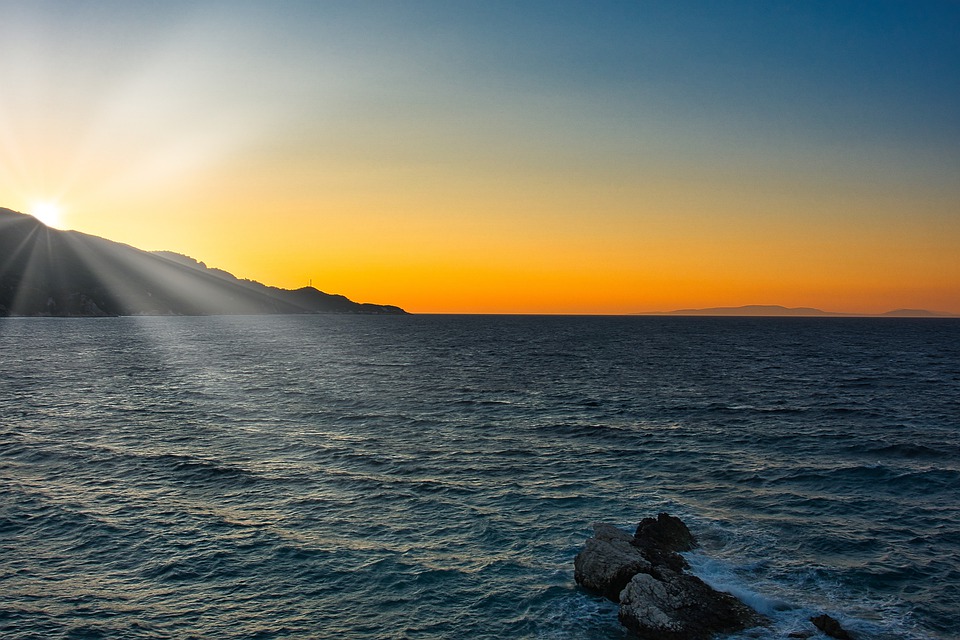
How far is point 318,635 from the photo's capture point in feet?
55.3

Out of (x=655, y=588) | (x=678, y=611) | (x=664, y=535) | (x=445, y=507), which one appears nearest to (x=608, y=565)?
(x=655, y=588)

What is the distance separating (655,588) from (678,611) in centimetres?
94

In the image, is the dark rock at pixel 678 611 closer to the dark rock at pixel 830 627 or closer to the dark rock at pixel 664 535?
the dark rock at pixel 830 627

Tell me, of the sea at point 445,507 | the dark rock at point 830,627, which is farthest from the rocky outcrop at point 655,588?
the dark rock at point 830,627

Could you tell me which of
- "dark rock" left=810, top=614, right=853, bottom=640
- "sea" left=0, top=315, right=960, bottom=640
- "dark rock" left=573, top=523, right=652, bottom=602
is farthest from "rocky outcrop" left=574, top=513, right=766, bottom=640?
"dark rock" left=810, top=614, right=853, bottom=640

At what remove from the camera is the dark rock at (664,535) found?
73.7 ft

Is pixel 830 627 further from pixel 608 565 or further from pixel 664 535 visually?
pixel 664 535

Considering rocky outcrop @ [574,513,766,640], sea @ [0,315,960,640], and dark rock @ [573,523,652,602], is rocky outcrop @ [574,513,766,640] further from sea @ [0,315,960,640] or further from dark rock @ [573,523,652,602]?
sea @ [0,315,960,640]

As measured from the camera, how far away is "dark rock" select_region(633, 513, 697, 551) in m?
22.5

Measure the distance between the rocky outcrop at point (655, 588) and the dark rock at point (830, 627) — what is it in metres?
1.48

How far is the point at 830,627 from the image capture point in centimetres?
1680

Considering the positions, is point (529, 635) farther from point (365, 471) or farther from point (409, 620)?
point (365, 471)

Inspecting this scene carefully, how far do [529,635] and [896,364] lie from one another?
107m

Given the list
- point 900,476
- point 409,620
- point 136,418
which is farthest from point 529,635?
point 136,418
